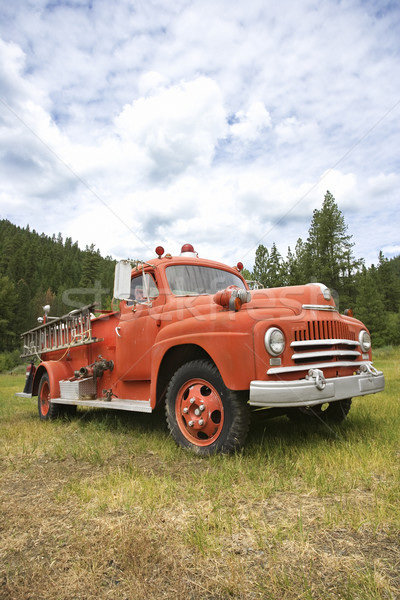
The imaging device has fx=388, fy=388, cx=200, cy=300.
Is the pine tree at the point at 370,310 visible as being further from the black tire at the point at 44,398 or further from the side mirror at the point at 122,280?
the side mirror at the point at 122,280

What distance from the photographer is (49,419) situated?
256 inches

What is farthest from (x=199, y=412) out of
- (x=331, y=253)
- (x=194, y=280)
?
(x=331, y=253)

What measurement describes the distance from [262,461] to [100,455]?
163 cm

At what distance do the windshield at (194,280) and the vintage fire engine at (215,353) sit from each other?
0.05 ft

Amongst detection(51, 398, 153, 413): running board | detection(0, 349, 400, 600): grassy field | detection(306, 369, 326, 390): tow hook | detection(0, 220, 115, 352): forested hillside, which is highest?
detection(0, 220, 115, 352): forested hillside

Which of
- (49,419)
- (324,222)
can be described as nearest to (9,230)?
(324,222)

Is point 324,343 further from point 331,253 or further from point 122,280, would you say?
point 331,253

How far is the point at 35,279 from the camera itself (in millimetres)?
83188

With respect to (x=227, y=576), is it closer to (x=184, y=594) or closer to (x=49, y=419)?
(x=184, y=594)

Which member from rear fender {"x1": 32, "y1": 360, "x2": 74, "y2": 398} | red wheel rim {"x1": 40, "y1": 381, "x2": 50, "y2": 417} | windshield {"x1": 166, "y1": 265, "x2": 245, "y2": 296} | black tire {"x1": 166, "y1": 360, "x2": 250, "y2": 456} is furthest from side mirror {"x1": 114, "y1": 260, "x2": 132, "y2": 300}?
red wheel rim {"x1": 40, "y1": 381, "x2": 50, "y2": 417}

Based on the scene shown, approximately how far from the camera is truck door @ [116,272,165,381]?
4.61m

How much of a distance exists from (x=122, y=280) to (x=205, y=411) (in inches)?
66.2

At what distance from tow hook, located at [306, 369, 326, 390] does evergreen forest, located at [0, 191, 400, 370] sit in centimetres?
124

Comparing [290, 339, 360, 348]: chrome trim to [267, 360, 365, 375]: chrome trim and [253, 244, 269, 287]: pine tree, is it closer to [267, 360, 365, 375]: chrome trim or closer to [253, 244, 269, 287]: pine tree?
[267, 360, 365, 375]: chrome trim
